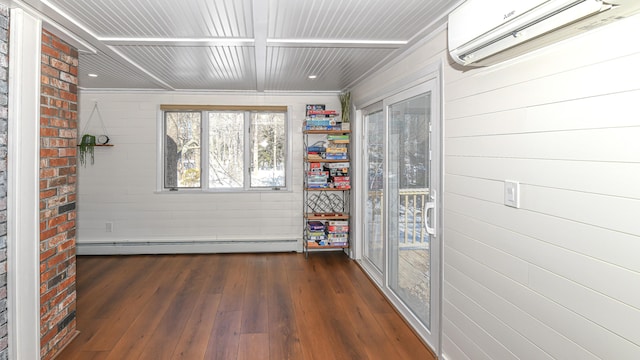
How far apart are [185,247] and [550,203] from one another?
15.6 feet

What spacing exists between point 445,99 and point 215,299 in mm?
2678

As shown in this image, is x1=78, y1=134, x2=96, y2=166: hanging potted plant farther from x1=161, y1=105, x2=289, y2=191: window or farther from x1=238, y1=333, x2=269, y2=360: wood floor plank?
x1=238, y1=333, x2=269, y2=360: wood floor plank

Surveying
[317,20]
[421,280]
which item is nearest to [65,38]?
[317,20]

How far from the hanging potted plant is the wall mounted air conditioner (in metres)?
4.80

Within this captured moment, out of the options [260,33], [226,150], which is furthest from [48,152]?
[226,150]

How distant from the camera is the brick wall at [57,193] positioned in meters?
2.57

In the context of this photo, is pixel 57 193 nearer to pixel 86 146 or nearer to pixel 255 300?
pixel 255 300

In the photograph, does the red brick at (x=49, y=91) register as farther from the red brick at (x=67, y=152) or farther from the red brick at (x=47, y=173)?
the red brick at (x=47, y=173)

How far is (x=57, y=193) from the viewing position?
2.72 m

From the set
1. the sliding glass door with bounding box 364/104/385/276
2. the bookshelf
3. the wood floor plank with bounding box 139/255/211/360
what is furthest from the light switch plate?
the bookshelf

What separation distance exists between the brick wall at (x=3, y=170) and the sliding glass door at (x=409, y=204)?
2568mm

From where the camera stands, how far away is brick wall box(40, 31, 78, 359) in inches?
101

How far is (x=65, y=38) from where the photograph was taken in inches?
112

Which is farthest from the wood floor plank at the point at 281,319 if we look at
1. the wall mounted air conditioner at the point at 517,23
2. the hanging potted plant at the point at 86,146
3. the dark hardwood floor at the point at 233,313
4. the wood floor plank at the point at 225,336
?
the hanging potted plant at the point at 86,146
